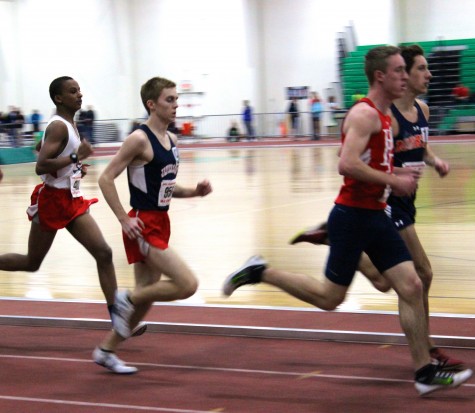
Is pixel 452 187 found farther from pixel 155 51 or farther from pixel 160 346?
pixel 155 51

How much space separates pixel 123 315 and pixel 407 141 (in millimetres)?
1890

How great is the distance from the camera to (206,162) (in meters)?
25.5

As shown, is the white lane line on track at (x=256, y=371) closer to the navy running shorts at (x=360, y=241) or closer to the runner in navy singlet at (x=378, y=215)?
the runner in navy singlet at (x=378, y=215)

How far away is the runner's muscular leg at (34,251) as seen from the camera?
6254 mm

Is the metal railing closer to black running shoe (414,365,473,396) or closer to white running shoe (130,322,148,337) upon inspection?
white running shoe (130,322,148,337)

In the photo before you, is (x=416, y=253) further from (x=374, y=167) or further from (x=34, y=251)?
(x=34, y=251)

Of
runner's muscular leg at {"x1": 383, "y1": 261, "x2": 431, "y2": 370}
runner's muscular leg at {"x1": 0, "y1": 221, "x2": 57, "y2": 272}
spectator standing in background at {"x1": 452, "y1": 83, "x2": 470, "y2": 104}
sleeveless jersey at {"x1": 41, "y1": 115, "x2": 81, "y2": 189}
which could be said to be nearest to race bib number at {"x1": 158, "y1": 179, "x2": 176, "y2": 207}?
sleeveless jersey at {"x1": 41, "y1": 115, "x2": 81, "y2": 189}

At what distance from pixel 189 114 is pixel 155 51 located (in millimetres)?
3229

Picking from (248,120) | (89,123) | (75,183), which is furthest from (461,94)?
(75,183)

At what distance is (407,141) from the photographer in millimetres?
5301

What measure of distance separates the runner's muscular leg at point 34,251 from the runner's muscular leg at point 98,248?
210mm

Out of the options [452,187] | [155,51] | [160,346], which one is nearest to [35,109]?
[155,51]

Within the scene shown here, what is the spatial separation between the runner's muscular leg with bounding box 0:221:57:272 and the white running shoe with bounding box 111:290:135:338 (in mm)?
1151

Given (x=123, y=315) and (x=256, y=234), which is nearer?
(x=123, y=315)
